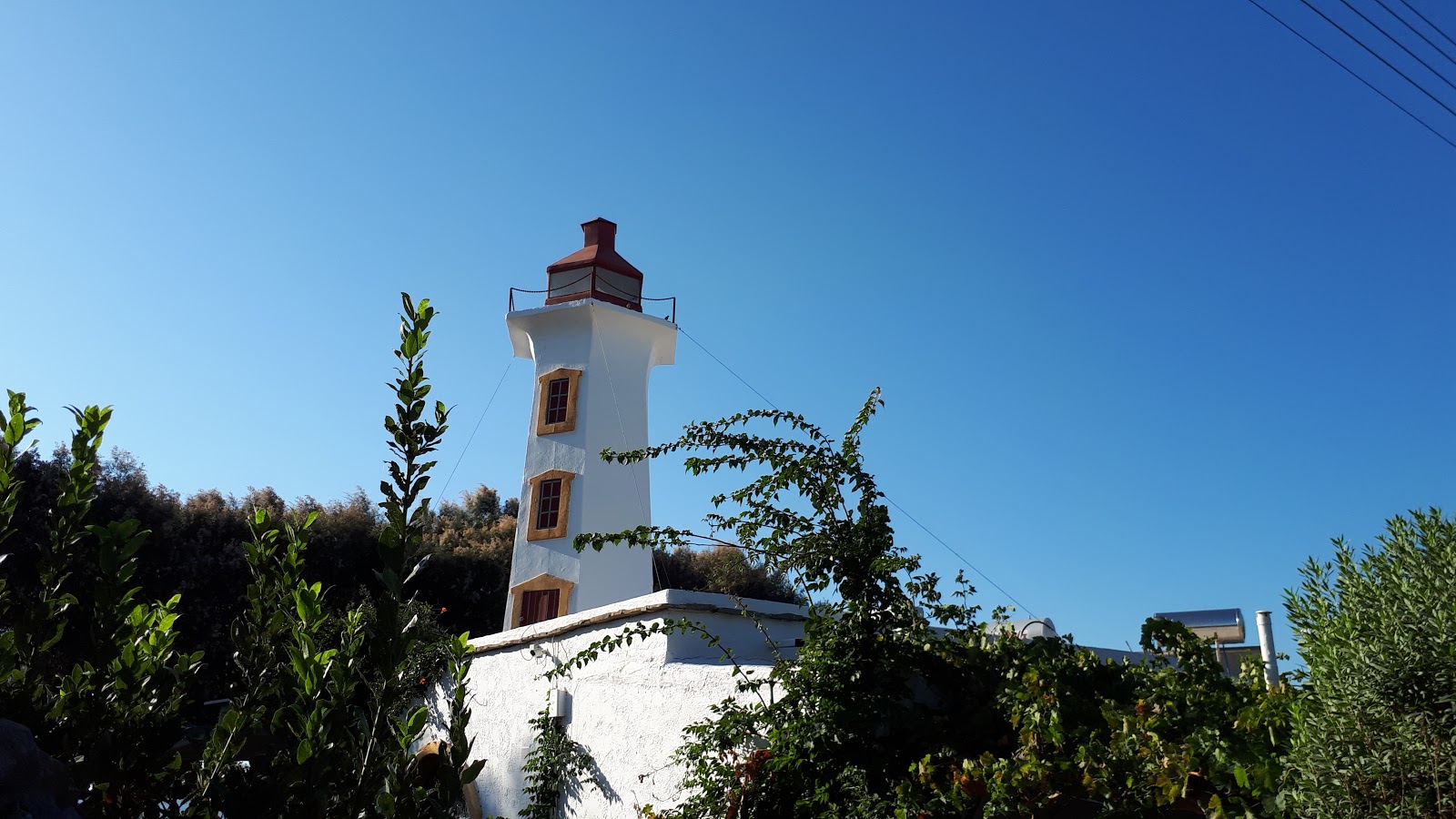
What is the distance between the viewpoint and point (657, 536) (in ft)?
19.6

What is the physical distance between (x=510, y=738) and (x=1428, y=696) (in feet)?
25.8

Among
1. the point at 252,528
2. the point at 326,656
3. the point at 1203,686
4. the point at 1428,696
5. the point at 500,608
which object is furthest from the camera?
the point at 500,608

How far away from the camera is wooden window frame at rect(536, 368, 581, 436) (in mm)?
16781

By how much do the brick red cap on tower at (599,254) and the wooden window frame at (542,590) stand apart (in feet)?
19.0

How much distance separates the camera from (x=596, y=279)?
59.9ft

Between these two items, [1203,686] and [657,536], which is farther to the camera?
[657,536]

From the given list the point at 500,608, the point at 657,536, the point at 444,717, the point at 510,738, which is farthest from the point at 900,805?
the point at 500,608

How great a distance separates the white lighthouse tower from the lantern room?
23 millimetres

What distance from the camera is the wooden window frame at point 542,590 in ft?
50.8

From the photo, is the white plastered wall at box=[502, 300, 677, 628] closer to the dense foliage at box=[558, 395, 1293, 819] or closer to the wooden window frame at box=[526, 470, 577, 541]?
the wooden window frame at box=[526, 470, 577, 541]

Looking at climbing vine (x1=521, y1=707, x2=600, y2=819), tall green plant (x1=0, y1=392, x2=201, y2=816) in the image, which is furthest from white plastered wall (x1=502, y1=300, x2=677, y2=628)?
tall green plant (x1=0, y1=392, x2=201, y2=816)

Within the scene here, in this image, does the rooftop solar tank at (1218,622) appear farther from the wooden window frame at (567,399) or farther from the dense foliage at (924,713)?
the wooden window frame at (567,399)

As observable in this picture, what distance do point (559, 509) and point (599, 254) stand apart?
5.12 m

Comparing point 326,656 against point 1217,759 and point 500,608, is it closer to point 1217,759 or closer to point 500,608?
point 1217,759
